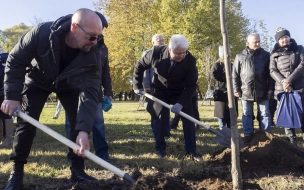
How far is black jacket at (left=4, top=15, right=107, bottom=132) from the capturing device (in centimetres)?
318

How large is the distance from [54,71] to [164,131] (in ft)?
7.29

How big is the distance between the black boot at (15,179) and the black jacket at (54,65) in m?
0.75

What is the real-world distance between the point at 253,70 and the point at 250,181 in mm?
2692

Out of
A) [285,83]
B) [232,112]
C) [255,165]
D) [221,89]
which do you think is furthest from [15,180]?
[221,89]

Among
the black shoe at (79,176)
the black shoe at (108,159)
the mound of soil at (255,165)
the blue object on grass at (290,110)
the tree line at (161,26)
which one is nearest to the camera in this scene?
the mound of soil at (255,165)

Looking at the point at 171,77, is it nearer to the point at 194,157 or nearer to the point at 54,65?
the point at 194,157

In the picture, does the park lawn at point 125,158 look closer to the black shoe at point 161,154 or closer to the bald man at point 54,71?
the black shoe at point 161,154

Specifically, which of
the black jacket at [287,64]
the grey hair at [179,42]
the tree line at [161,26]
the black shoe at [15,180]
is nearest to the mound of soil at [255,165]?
the black jacket at [287,64]

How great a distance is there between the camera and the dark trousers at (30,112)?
11.5 ft

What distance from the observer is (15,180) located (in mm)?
3459

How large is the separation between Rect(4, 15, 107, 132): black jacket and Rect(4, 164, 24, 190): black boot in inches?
29.6

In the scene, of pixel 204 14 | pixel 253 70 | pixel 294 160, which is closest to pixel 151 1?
pixel 204 14

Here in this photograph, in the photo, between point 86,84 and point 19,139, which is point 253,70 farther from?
point 19,139

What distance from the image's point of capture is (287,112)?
564 centimetres
